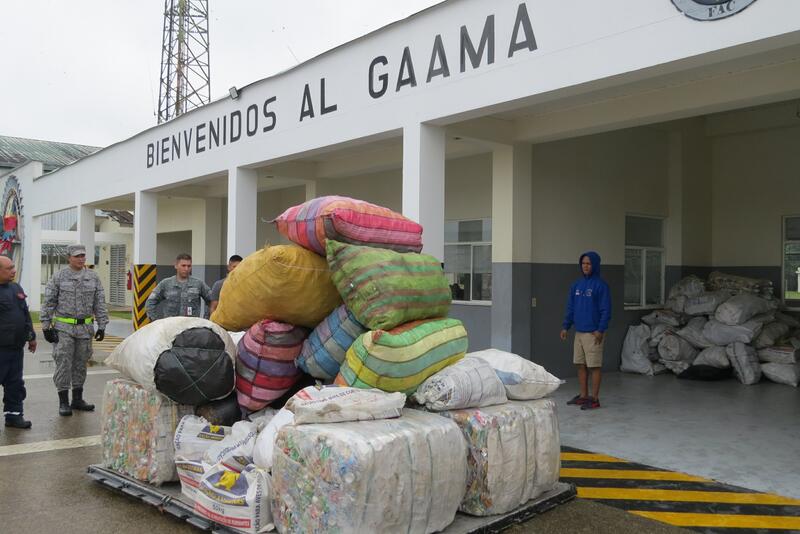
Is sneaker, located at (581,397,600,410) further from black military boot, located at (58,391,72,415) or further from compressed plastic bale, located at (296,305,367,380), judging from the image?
black military boot, located at (58,391,72,415)

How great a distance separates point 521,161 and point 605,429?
10.9ft

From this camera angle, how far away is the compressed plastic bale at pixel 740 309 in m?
8.99

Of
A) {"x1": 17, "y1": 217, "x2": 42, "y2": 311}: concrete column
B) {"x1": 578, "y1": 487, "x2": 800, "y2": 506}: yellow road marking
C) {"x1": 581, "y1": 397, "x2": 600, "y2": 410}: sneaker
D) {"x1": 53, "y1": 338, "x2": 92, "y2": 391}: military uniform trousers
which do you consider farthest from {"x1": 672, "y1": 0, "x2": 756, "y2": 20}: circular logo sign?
{"x1": 17, "y1": 217, "x2": 42, "y2": 311}: concrete column

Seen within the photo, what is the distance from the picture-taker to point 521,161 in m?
8.05

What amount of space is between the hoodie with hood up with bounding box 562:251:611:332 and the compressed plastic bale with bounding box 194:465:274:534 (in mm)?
4265

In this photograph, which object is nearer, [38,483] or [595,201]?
[38,483]

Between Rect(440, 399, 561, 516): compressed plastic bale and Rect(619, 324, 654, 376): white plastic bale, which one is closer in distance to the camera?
Rect(440, 399, 561, 516): compressed plastic bale

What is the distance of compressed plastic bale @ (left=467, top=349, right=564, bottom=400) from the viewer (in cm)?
426

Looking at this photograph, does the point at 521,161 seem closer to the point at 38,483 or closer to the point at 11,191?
the point at 38,483

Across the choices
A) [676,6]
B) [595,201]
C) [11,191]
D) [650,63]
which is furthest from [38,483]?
[11,191]

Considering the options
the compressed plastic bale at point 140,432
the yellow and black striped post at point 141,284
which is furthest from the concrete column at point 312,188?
the compressed plastic bale at point 140,432

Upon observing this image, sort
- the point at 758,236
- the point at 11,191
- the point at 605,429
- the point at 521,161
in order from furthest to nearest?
the point at 11,191 → the point at 758,236 → the point at 521,161 → the point at 605,429

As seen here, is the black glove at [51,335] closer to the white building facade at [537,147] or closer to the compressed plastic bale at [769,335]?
the white building facade at [537,147]

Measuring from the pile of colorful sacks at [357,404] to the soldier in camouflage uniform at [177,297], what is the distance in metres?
2.40
